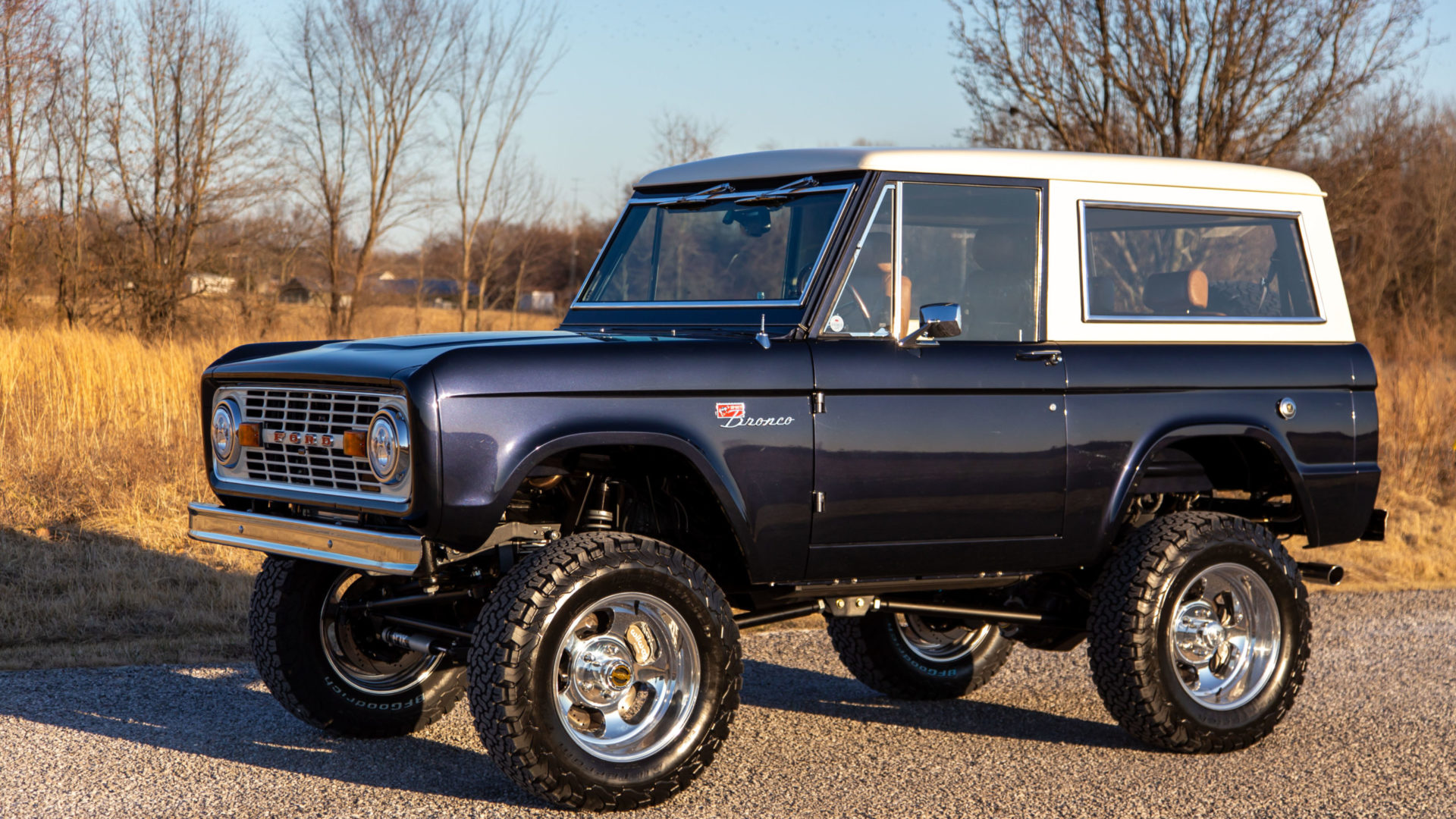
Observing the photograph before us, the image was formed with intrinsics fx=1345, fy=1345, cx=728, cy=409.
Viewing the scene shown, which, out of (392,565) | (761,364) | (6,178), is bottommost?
(392,565)

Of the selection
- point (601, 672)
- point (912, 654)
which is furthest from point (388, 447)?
point (912, 654)

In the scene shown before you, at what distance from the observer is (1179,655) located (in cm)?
542

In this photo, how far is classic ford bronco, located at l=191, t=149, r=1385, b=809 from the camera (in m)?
4.29

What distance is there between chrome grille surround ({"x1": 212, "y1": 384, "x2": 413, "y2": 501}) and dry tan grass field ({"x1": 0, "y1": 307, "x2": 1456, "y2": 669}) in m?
2.37

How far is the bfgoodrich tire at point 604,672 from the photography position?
165 inches

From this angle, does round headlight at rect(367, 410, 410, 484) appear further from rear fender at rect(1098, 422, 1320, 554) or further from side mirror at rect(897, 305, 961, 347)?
rear fender at rect(1098, 422, 1320, 554)

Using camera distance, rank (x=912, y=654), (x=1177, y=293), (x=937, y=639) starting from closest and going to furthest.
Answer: (x=1177, y=293), (x=912, y=654), (x=937, y=639)

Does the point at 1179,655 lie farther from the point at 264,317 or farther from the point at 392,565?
the point at 264,317

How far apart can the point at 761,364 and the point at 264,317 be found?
20.4 m

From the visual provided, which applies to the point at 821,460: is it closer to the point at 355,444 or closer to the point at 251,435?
the point at 355,444

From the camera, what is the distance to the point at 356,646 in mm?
5348

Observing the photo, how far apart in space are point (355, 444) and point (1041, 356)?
2.54 metres

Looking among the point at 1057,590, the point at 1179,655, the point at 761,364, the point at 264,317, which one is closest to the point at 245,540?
the point at 761,364

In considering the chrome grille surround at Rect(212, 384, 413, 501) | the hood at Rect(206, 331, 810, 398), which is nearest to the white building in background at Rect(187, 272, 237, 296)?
the chrome grille surround at Rect(212, 384, 413, 501)
